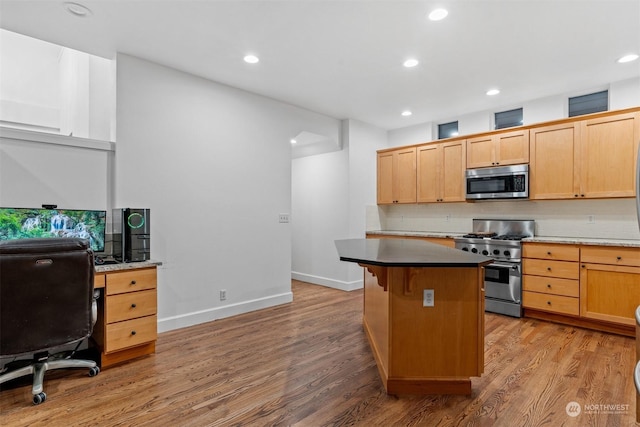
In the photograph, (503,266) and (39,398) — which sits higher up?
(503,266)

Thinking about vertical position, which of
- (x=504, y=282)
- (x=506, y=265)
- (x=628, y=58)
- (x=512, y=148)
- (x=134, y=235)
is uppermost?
(x=628, y=58)

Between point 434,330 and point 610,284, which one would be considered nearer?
point 434,330

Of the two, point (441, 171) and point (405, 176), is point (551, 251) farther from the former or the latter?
point (405, 176)

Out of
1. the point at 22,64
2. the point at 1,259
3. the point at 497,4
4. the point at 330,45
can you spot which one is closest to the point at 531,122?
the point at 497,4

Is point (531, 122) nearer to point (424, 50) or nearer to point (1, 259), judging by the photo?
point (424, 50)

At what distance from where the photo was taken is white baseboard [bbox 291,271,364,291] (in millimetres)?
5309

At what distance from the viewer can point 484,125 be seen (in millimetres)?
4934

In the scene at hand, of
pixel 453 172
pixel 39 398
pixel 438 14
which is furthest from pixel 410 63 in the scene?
pixel 39 398

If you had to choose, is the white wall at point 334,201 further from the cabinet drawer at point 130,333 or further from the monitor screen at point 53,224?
the monitor screen at point 53,224

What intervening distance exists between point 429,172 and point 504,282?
1932mm

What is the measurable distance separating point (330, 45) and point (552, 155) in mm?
2964

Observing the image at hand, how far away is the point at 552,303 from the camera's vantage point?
369cm

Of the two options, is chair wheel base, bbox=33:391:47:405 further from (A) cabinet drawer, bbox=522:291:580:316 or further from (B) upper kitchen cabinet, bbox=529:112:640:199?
(B) upper kitchen cabinet, bbox=529:112:640:199

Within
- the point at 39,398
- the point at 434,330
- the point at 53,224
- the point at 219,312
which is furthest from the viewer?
the point at 219,312
